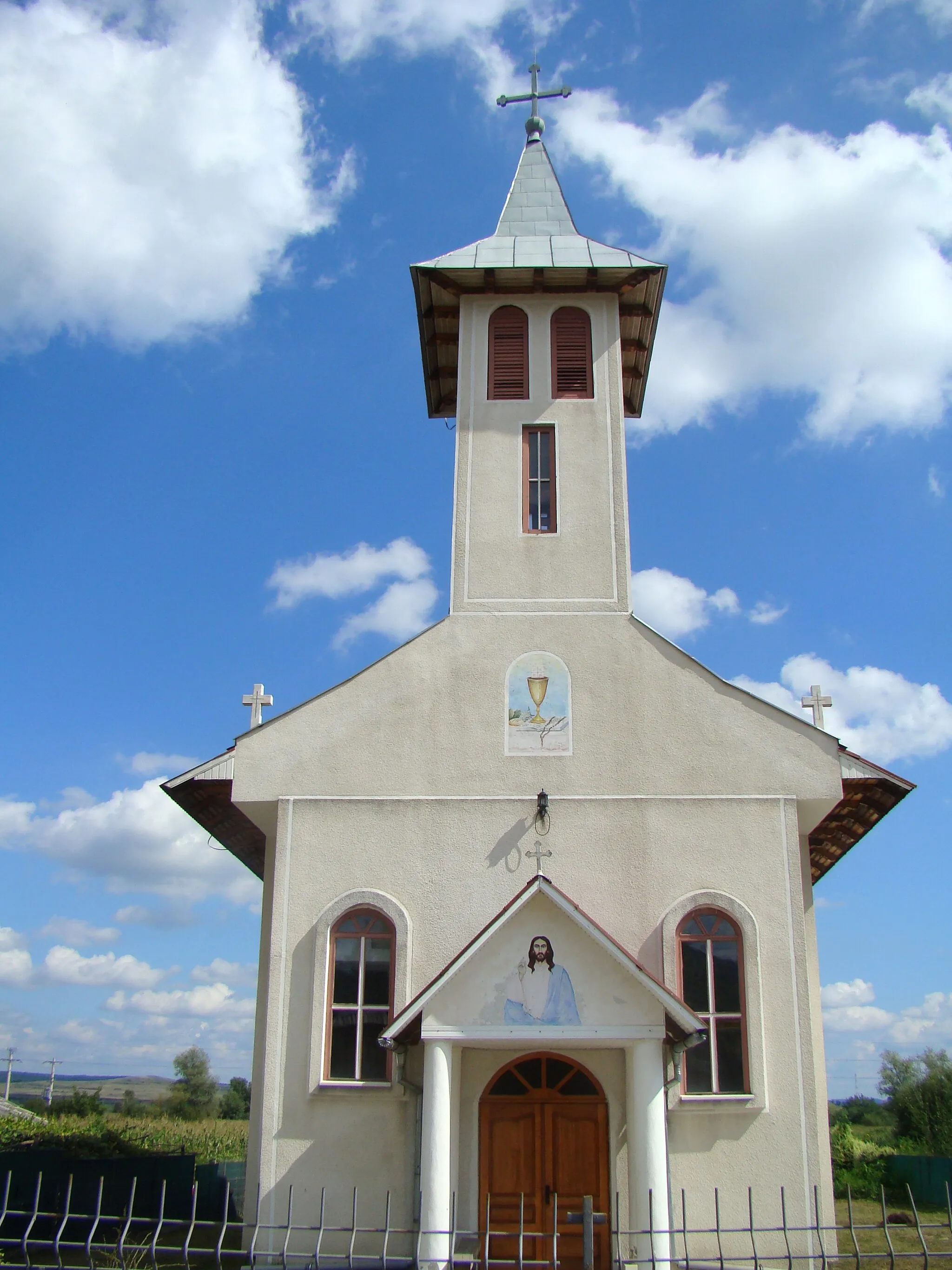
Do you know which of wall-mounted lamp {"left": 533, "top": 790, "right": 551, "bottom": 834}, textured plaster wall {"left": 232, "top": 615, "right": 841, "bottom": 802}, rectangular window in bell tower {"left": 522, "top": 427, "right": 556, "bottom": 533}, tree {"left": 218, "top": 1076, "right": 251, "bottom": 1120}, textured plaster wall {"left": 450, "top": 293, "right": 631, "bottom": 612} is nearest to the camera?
wall-mounted lamp {"left": 533, "top": 790, "right": 551, "bottom": 834}

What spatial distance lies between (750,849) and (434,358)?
35.2ft

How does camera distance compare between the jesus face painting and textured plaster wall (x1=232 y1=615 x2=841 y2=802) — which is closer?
the jesus face painting

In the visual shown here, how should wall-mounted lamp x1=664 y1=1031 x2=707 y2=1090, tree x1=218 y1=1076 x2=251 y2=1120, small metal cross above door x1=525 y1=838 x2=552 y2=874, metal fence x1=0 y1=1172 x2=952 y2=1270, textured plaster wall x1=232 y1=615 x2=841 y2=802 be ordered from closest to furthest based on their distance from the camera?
metal fence x1=0 y1=1172 x2=952 y2=1270, wall-mounted lamp x1=664 y1=1031 x2=707 y2=1090, small metal cross above door x1=525 y1=838 x2=552 y2=874, textured plaster wall x1=232 y1=615 x2=841 y2=802, tree x1=218 y1=1076 x2=251 y2=1120

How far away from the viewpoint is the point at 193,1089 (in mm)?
72000

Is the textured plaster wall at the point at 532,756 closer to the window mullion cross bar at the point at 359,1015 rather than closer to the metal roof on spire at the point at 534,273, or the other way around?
the window mullion cross bar at the point at 359,1015

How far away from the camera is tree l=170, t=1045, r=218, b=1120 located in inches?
2557

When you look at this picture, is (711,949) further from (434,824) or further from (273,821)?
(273,821)

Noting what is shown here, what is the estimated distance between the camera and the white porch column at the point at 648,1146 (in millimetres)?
11484

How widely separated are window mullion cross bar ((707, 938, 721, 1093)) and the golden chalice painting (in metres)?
3.14

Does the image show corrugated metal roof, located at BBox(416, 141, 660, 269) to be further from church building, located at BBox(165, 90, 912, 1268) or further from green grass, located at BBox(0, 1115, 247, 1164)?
green grass, located at BBox(0, 1115, 247, 1164)

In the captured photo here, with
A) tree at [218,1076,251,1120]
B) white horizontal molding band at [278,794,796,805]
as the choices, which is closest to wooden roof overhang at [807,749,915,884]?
white horizontal molding band at [278,794,796,805]

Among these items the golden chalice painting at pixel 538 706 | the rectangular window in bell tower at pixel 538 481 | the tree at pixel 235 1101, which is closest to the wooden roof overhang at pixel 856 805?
the golden chalice painting at pixel 538 706

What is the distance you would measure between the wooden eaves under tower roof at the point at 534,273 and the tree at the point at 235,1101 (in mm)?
52353

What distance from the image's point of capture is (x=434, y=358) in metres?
20.0
